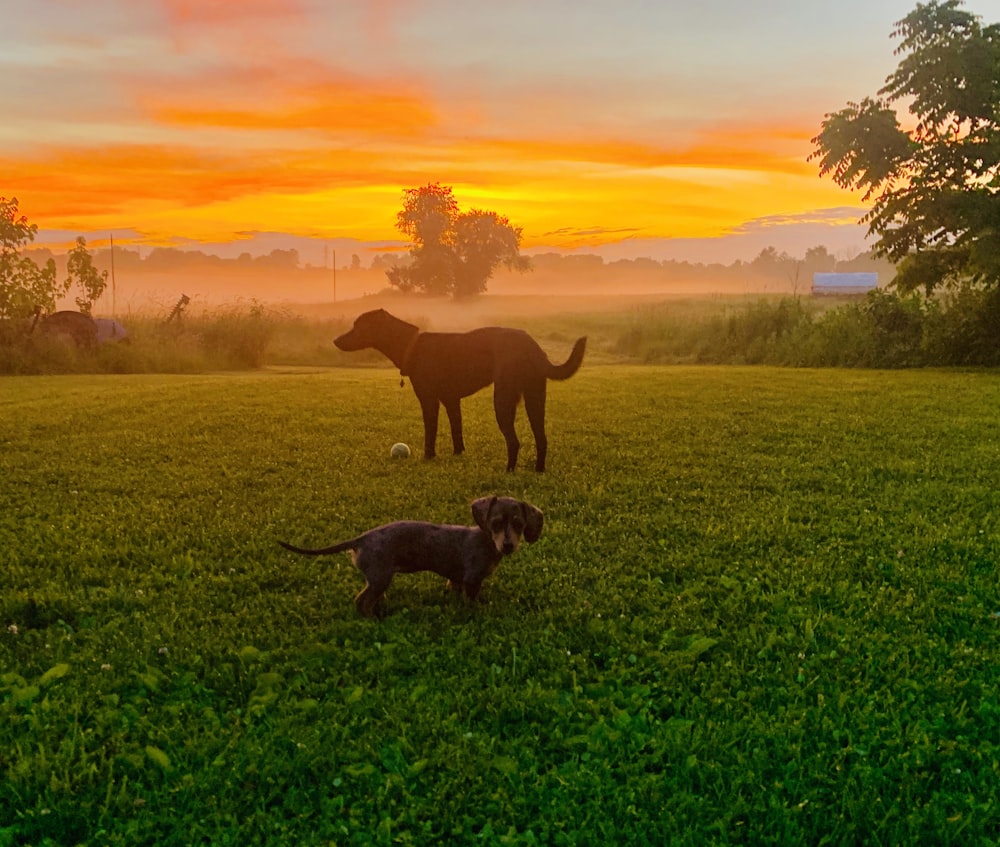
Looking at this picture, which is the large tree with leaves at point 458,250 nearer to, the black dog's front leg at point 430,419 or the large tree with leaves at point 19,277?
the large tree with leaves at point 19,277

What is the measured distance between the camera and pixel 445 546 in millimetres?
4250

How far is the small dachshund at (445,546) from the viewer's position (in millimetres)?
4105

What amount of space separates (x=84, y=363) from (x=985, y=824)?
2072 cm

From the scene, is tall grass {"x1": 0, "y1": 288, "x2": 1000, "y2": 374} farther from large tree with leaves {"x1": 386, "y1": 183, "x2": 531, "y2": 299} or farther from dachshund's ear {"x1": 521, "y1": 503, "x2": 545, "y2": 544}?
dachshund's ear {"x1": 521, "y1": 503, "x2": 545, "y2": 544}

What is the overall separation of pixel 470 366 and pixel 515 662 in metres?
4.10

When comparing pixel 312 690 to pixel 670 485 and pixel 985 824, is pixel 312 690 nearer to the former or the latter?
pixel 985 824

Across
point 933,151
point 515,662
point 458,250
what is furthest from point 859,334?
point 458,250

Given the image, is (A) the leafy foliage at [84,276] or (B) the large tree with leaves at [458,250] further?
(B) the large tree with leaves at [458,250]

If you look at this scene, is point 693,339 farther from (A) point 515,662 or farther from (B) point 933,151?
(A) point 515,662

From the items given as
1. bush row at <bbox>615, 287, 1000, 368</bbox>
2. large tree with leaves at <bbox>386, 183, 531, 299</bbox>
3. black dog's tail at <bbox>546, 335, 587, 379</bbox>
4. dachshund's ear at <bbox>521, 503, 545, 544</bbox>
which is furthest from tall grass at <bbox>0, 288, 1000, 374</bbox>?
dachshund's ear at <bbox>521, 503, 545, 544</bbox>

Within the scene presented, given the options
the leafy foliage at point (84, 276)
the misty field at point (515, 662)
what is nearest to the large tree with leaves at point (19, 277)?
the leafy foliage at point (84, 276)

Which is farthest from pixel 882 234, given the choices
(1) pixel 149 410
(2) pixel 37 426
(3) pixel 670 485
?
(2) pixel 37 426

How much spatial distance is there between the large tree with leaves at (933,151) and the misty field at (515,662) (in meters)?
13.6

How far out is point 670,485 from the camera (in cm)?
734
